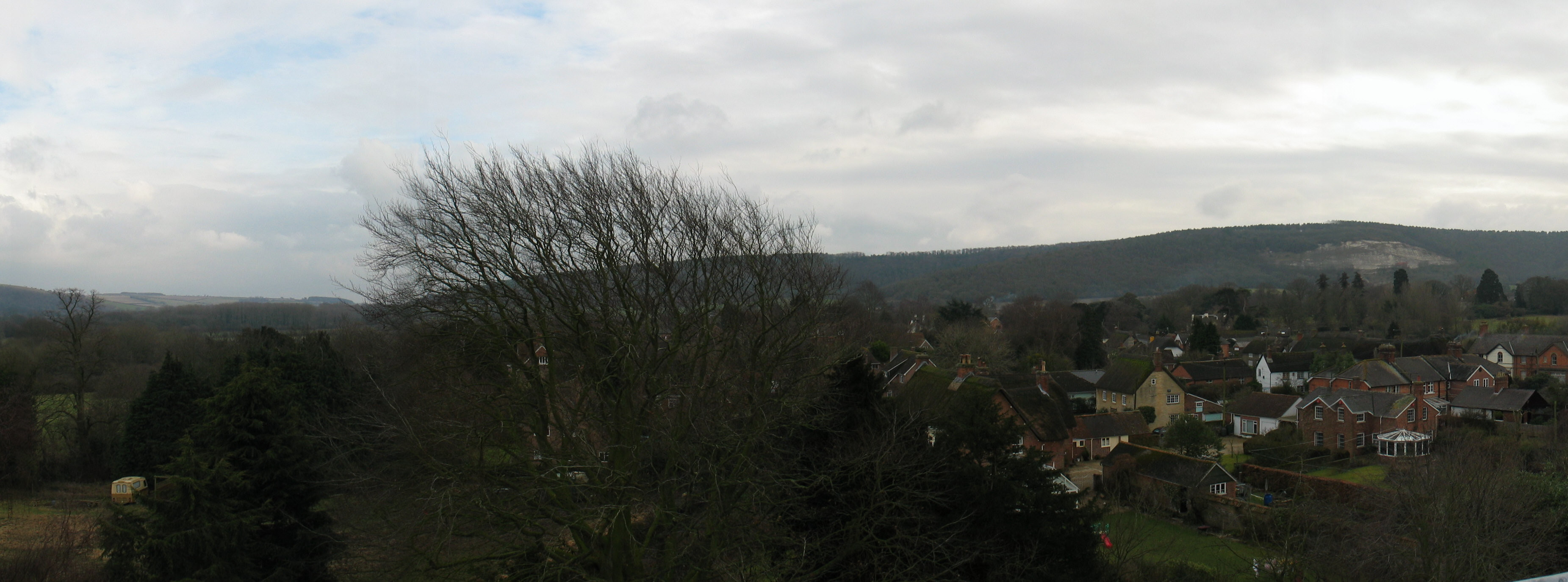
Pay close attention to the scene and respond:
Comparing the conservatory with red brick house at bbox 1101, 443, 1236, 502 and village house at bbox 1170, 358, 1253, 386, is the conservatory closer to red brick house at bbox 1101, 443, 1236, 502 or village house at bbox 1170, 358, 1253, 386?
red brick house at bbox 1101, 443, 1236, 502

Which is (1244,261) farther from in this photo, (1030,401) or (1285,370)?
(1030,401)

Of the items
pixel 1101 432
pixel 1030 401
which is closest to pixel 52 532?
pixel 1030 401

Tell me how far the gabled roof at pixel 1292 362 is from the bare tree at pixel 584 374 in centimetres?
5153

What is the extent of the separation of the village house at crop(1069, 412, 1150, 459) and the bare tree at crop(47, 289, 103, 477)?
37848mm

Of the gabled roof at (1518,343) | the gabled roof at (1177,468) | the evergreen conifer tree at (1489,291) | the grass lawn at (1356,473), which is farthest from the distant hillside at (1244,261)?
the gabled roof at (1177,468)

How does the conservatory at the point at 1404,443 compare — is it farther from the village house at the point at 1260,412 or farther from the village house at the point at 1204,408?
the village house at the point at 1204,408

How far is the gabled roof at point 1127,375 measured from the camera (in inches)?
1682

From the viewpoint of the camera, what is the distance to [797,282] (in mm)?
14328

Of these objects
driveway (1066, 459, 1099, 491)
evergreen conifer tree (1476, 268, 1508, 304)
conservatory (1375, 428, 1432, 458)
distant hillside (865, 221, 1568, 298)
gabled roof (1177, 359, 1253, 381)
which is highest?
distant hillside (865, 221, 1568, 298)

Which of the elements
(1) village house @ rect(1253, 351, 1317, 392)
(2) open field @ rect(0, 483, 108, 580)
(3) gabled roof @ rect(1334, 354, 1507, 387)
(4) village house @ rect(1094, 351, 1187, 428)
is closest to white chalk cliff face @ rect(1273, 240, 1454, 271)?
(1) village house @ rect(1253, 351, 1317, 392)

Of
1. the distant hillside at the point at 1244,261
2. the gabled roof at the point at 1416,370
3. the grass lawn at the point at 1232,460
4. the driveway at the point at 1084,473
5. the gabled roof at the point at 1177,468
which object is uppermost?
the distant hillside at the point at 1244,261

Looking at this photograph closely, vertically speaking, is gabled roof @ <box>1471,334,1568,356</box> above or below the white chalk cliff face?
below

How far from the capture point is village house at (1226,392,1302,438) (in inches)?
1490

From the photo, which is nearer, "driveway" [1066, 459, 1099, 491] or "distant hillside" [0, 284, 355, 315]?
"driveway" [1066, 459, 1099, 491]
